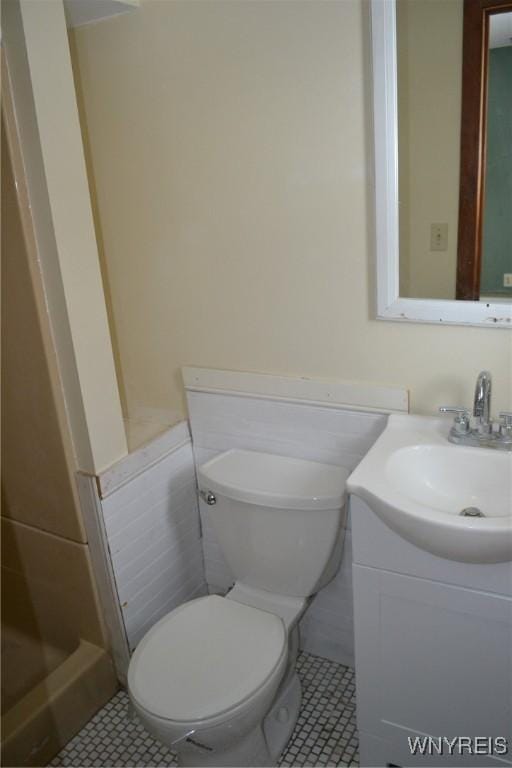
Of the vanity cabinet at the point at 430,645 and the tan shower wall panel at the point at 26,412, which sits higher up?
the tan shower wall panel at the point at 26,412

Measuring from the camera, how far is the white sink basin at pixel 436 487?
112cm

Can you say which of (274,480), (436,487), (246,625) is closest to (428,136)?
(436,487)

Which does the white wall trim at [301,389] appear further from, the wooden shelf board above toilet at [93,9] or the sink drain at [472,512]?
the wooden shelf board above toilet at [93,9]

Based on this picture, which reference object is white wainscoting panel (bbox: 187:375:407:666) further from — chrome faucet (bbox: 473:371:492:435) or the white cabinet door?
the white cabinet door

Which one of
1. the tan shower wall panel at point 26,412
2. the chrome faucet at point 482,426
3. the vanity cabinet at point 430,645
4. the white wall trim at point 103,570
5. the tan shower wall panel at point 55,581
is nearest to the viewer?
the vanity cabinet at point 430,645

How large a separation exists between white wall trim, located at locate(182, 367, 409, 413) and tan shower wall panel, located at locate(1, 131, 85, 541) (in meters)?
0.45

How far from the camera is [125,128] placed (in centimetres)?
172

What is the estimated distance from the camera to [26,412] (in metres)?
1.63

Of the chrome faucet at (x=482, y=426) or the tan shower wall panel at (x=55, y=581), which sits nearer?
the chrome faucet at (x=482, y=426)

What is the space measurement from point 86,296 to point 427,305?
32.7 inches

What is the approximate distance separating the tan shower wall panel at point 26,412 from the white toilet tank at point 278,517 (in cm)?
39

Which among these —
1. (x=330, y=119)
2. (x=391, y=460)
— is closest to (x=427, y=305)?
(x=391, y=460)

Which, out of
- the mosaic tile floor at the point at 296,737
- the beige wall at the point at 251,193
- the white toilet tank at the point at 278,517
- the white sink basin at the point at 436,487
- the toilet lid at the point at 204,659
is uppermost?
the beige wall at the point at 251,193

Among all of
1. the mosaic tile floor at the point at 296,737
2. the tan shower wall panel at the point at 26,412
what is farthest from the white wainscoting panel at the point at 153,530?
the mosaic tile floor at the point at 296,737
